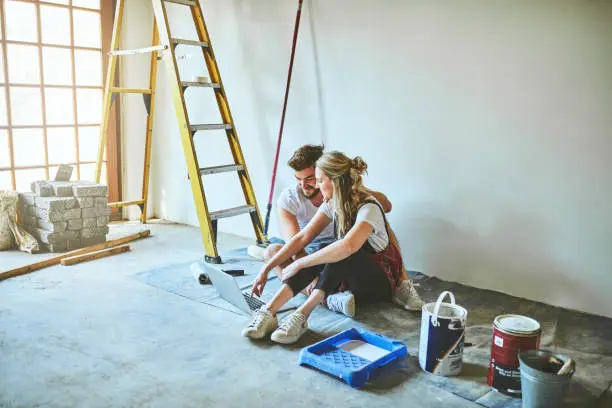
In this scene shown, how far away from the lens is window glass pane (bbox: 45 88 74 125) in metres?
4.77

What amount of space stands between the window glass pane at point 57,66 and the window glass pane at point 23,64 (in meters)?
0.08

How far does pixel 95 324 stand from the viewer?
2.81 meters

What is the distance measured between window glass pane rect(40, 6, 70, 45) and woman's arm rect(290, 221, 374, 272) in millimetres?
3466

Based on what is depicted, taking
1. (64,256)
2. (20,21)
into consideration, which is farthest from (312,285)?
(20,21)

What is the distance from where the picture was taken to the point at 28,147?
4684mm

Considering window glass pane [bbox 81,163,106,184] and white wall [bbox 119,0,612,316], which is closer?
white wall [bbox 119,0,612,316]

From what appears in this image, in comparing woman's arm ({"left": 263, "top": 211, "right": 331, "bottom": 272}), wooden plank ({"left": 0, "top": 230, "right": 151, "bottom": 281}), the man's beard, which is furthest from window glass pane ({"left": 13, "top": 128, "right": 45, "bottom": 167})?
woman's arm ({"left": 263, "top": 211, "right": 331, "bottom": 272})

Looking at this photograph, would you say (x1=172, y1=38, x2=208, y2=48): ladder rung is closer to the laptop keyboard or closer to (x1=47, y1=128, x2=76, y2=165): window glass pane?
(x1=47, y1=128, x2=76, y2=165): window glass pane

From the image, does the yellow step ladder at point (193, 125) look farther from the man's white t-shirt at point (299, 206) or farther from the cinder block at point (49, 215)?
the man's white t-shirt at point (299, 206)

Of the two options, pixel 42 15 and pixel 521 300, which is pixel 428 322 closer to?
pixel 521 300

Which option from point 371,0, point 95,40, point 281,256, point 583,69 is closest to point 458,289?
point 281,256

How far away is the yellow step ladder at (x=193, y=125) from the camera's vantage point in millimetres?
3830

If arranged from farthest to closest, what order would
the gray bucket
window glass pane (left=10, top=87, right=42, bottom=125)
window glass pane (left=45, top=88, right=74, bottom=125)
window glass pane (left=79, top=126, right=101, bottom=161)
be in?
window glass pane (left=79, top=126, right=101, bottom=161), window glass pane (left=45, top=88, right=74, bottom=125), window glass pane (left=10, top=87, right=42, bottom=125), the gray bucket

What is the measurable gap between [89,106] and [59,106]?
29 centimetres
